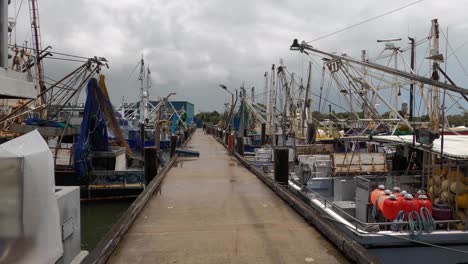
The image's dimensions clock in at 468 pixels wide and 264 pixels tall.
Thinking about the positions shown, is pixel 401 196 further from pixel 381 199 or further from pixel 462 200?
pixel 462 200

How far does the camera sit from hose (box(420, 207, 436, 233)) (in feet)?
28.8

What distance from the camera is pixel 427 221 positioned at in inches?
349

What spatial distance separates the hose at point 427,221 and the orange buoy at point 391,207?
502 mm

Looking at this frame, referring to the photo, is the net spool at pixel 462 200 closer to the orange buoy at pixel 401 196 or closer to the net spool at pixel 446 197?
the net spool at pixel 446 197

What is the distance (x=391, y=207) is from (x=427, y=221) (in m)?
0.76

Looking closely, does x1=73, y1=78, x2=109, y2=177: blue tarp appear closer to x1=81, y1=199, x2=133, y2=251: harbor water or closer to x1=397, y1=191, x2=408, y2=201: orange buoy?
x1=81, y1=199, x2=133, y2=251: harbor water

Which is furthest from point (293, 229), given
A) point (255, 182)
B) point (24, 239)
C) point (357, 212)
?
point (255, 182)

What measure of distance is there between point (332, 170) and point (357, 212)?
3304 mm

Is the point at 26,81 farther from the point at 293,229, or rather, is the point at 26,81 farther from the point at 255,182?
the point at 255,182

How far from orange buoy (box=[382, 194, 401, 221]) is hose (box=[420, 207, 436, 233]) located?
50 cm

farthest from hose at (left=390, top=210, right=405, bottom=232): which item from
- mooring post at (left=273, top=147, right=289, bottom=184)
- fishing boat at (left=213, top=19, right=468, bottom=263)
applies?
mooring post at (left=273, top=147, right=289, bottom=184)

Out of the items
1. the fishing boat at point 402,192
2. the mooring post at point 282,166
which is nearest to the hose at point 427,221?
the fishing boat at point 402,192

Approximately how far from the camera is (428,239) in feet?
28.7

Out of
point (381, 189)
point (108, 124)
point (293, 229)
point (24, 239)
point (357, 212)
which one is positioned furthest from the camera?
point (108, 124)
